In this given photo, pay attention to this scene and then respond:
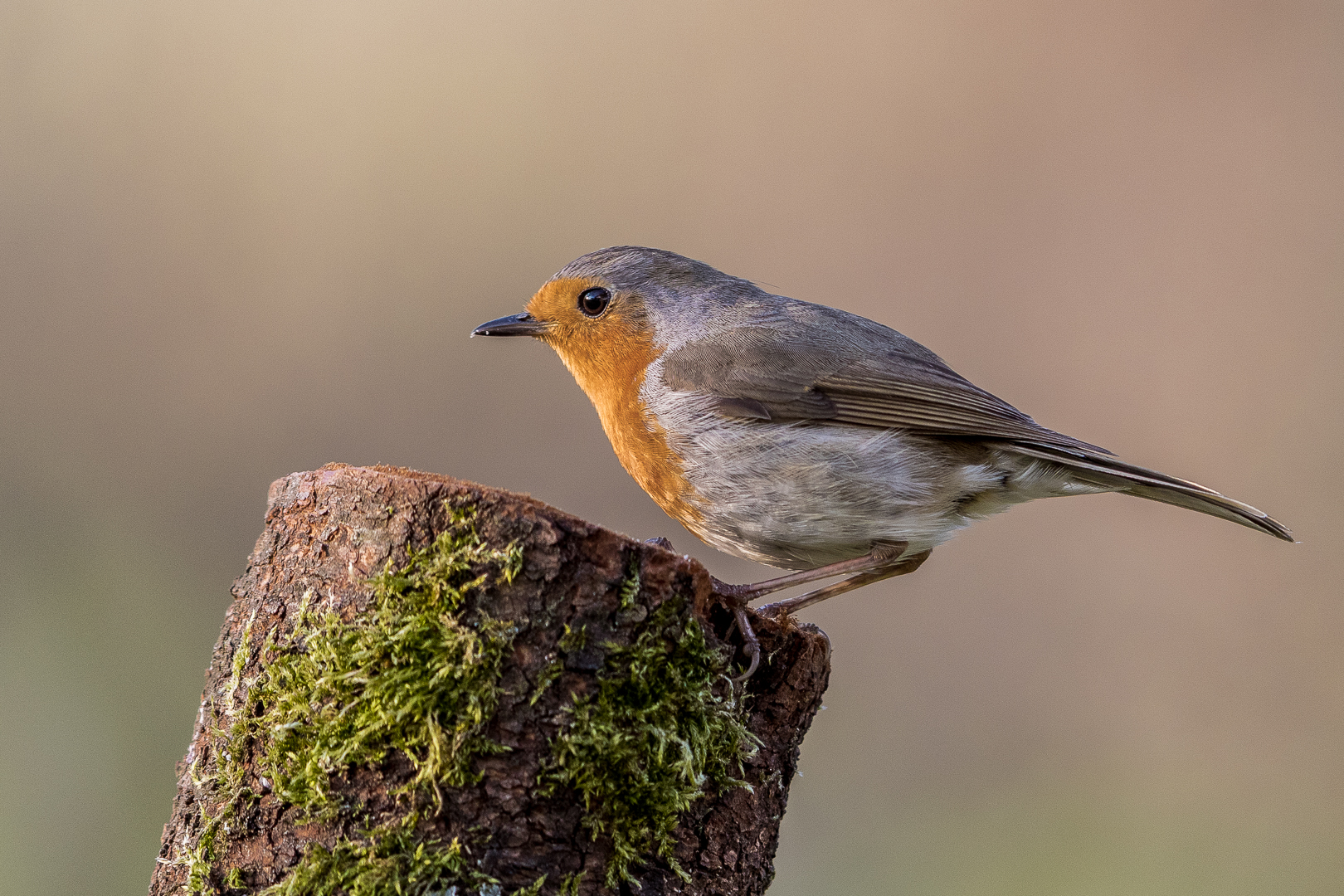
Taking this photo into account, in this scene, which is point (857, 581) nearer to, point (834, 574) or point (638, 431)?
point (834, 574)

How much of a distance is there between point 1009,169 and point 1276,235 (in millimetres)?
1777

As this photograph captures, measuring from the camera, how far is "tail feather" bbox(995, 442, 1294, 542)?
3557mm

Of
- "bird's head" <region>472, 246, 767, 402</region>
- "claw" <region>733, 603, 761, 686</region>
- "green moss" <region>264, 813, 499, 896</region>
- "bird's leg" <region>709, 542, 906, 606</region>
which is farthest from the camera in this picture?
"bird's head" <region>472, 246, 767, 402</region>

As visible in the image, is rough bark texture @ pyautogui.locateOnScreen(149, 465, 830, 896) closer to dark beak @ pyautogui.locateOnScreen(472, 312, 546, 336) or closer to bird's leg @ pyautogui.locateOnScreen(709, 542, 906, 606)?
bird's leg @ pyautogui.locateOnScreen(709, 542, 906, 606)

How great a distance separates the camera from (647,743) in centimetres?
221

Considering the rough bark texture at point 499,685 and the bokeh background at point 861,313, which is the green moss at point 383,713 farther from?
the bokeh background at point 861,313

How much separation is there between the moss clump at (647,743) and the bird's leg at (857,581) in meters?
0.99

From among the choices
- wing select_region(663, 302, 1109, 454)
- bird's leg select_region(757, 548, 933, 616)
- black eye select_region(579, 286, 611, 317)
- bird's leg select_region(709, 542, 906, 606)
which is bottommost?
bird's leg select_region(757, 548, 933, 616)

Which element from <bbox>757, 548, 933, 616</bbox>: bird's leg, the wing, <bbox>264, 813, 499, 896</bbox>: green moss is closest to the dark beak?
the wing

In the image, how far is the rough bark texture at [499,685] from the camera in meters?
2.12

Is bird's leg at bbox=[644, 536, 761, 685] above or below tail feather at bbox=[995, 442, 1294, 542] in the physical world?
below

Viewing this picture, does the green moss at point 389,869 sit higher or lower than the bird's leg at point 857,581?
lower

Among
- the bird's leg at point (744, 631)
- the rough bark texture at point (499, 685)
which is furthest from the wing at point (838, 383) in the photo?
the rough bark texture at point (499, 685)

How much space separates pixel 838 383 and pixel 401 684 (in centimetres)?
221
